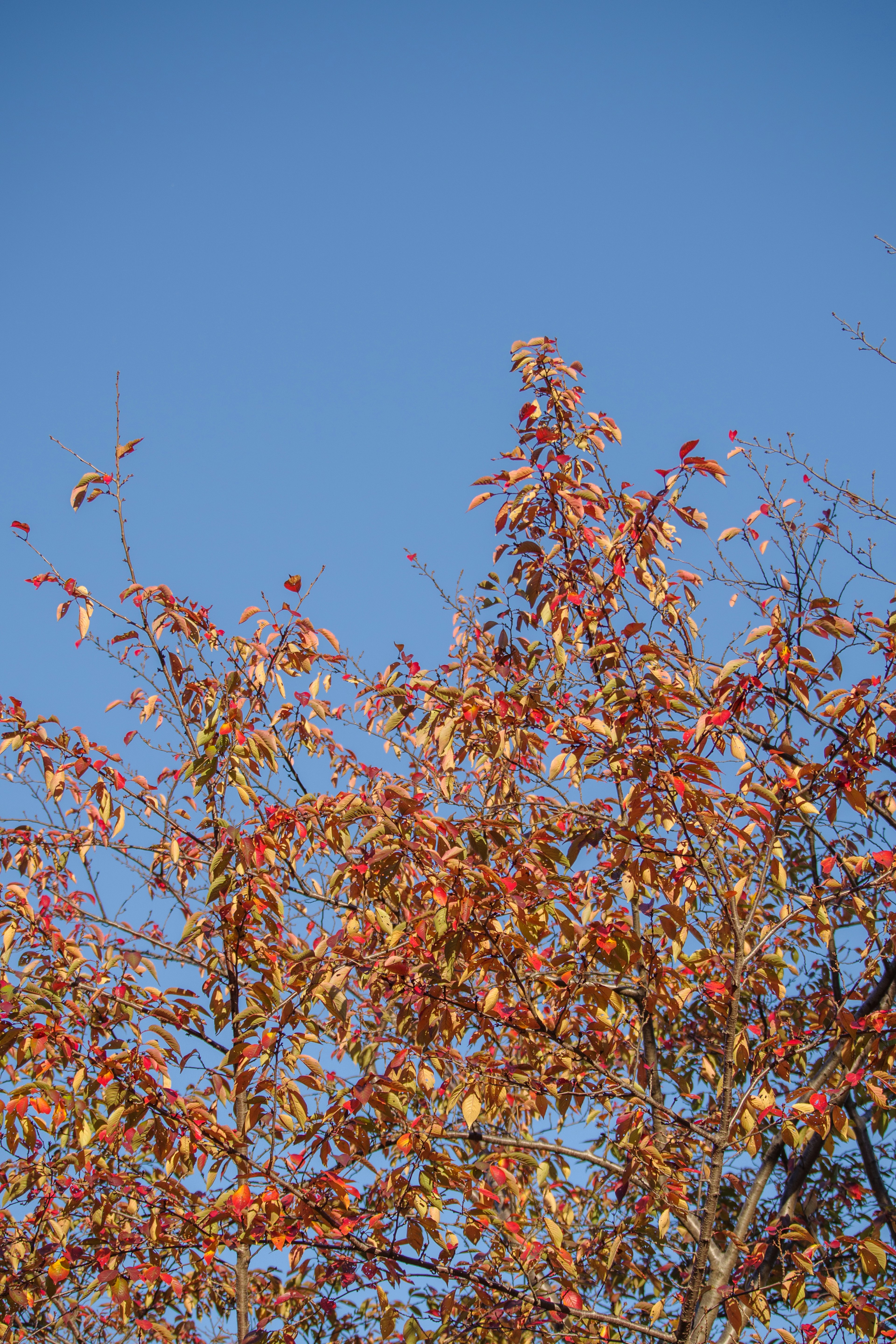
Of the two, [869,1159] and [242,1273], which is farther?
[869,1159]

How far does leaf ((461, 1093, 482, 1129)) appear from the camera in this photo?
2.82 m

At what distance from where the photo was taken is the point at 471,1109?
2.85 metres

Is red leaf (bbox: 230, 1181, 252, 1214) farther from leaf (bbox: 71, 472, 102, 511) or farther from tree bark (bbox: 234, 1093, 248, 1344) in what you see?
leaf (bbox: 71, 472, 102, 511)

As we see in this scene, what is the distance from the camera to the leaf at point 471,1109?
2824 millimetres

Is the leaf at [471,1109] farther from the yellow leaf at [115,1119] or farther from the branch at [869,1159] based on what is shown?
the branch at [869,1159]

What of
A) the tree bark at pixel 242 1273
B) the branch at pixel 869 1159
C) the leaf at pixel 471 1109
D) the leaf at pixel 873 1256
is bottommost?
the tree bark at pixel 242 1273

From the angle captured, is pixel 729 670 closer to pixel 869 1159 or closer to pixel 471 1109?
pixel 471 1109

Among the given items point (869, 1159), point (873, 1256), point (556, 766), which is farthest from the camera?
point (869, 1159)

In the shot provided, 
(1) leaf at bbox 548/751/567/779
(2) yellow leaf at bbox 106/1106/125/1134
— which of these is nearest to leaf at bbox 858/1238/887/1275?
(1) leaf at bbox 548/751/567/779

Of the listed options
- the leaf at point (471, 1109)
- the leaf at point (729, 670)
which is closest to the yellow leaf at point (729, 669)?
the leaf at point (729, 670)

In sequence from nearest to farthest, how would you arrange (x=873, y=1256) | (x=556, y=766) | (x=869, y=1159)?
(x=873, y=1256)
(x=556, y=766)
(x=869, y=1159)

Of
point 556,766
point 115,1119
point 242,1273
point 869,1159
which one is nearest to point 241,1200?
point 115,1119

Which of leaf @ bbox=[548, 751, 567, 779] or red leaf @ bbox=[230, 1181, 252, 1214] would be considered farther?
leaf @ bbox=[548, 751, 567, 779]

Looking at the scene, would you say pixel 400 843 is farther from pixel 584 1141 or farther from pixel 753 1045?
pixel 584 1141
